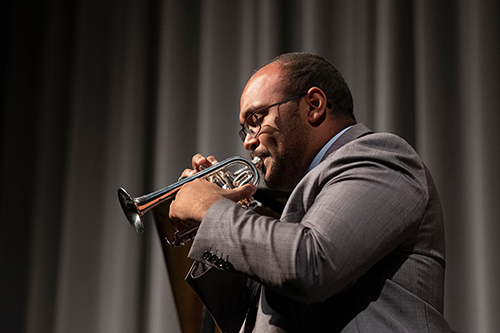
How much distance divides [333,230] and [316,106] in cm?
61

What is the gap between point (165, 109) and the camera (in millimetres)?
2371

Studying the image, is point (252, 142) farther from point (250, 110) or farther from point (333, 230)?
point (333, 230)

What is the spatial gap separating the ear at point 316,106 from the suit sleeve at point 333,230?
384 mm

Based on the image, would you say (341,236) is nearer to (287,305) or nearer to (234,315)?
(287,305)

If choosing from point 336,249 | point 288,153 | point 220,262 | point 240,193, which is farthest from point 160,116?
point 336,249

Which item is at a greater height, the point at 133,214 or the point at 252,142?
the point at 252,142

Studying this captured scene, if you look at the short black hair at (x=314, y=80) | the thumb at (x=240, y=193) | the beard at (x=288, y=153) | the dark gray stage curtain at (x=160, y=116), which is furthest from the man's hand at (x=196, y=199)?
the dark gray stage curtain at (x=160, y=116)

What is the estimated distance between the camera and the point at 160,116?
2371mm

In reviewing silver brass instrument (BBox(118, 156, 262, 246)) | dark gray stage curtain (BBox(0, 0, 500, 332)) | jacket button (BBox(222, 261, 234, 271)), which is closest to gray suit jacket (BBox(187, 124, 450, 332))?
jacket button (BBox(222, 261, 234, 271))

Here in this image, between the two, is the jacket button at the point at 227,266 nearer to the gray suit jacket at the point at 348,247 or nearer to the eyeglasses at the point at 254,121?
the gray suit jacket at the point at 348,247

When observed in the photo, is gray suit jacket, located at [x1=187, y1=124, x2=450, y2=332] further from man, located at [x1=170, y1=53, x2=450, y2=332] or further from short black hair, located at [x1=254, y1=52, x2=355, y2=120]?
short black hair, located at [x1=254, y1=52, x2=355, y2=120]

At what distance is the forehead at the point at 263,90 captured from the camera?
1.33 metres

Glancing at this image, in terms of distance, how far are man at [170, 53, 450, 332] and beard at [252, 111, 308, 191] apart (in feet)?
0.64

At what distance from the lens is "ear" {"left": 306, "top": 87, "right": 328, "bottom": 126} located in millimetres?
1312
